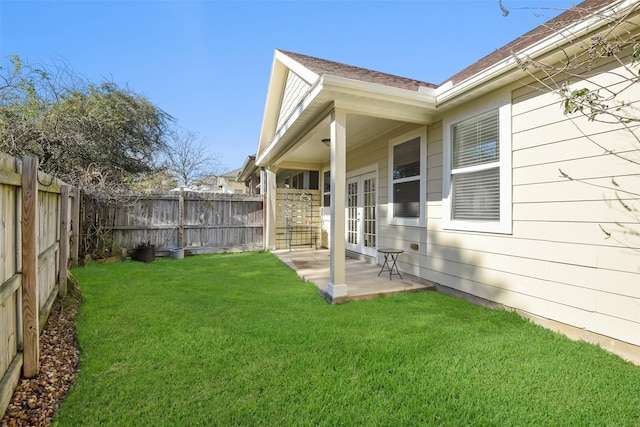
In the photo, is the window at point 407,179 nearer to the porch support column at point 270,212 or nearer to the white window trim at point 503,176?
the white window trim at point 503,176

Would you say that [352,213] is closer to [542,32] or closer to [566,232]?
[566,232]

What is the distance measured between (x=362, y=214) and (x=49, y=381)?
19.1 feet

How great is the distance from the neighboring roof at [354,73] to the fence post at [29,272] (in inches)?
130

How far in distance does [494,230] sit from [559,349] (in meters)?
1.44

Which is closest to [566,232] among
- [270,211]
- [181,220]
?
[270,211]

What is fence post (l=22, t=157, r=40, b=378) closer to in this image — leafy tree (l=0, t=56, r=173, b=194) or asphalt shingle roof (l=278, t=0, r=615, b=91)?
asphalt shingle roof (l=278, t=0, r=615, b=91)

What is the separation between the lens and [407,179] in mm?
5203

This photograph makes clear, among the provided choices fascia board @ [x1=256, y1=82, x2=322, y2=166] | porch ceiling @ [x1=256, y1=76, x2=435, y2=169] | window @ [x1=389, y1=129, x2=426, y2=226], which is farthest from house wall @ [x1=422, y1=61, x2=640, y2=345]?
fascia board @ [x1=256, y1=82, x2=322, y2=166]

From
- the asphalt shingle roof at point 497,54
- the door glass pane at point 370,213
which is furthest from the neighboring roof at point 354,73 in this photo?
the door glass pane at point 370,213

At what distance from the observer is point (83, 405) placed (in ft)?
5.91

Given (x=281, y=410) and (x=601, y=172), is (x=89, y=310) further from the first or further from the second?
(x=601, y=172)

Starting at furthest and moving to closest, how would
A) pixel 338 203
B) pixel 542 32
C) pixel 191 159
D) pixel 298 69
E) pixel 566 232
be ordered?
pixel 191 159, pixel 298 69, pixel 338 203, pixel 542 32, pixel 566 232

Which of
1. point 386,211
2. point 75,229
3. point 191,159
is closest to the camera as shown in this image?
point 75,229

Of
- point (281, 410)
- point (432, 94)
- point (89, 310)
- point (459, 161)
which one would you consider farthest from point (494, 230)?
point (89, 310)
